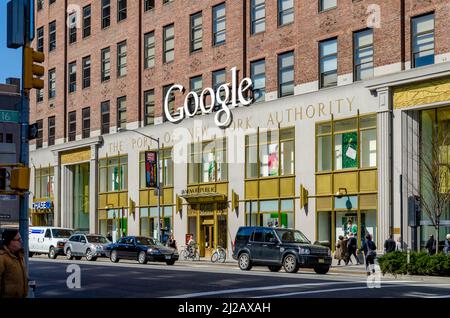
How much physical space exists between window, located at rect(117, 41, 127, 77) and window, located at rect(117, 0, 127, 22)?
6.49 ft

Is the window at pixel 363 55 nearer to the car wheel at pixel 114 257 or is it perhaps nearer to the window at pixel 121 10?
the car wheel at pixel 114 257

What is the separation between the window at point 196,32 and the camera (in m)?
52.8

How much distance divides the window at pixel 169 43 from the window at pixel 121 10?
5.92 m

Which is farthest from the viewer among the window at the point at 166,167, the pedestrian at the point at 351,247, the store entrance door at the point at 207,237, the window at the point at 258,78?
the window at the point at 166,167

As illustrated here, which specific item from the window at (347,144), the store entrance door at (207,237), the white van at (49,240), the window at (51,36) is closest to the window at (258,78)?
the window at (347,144)

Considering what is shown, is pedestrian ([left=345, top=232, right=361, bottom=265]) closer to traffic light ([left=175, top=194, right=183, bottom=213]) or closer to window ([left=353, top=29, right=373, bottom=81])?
window ([left=353, top=29, right=373, bottom=81])

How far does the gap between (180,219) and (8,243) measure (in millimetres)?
42041

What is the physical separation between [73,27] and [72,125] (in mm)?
8460

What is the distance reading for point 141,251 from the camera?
40969 millimetres

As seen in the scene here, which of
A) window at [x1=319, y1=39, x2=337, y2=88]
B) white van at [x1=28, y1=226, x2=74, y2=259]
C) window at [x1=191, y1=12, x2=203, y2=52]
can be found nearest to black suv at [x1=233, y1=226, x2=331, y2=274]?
window at [x1=319, y1=39, x2=337, y2=88]

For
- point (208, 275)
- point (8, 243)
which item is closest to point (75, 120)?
point (208, 275)

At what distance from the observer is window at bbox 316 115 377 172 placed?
40125 mm

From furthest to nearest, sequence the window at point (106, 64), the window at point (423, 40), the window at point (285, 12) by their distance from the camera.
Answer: the window at point (106, 64)
the window at point (285, 12)
the window at point (423, 40)

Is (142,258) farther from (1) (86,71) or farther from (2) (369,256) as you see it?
(1) (86,71)
